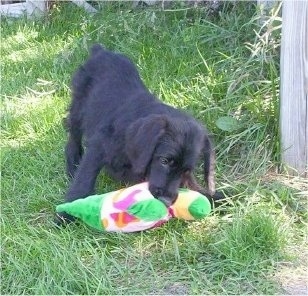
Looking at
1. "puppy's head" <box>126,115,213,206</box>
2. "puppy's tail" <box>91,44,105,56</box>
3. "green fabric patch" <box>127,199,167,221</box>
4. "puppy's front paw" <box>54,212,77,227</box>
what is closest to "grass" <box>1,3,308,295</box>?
"puppy's front paw" <box>54,212,77,227</box>

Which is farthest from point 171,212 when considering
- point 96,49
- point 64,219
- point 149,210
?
point 96,49

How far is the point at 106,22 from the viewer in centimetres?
586

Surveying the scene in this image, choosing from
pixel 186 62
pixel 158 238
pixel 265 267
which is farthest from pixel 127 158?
pixel 186 62

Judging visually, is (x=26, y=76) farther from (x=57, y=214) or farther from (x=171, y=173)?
(x=171, y=173)

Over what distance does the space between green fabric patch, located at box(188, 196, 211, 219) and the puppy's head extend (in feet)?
0.44

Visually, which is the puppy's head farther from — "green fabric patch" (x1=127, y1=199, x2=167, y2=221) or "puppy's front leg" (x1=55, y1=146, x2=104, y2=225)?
"puppy's front leg" (x1=55, y1=146, x2=104, y2=225)

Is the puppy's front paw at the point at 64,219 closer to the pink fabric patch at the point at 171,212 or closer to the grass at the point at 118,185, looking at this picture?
the grass at the point at 118,185

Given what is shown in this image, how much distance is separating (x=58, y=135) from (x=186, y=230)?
1.41 metres

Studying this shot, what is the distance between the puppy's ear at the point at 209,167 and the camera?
342 centimetres

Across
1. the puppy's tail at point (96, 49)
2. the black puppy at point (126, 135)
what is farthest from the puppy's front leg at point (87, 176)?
the puppy's tail at point (96, 49)

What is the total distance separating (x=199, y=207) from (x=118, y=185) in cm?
62

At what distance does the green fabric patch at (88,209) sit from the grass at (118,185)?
93 mm

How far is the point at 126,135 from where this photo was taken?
335 centimetres

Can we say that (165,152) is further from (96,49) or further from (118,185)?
(96,49)
